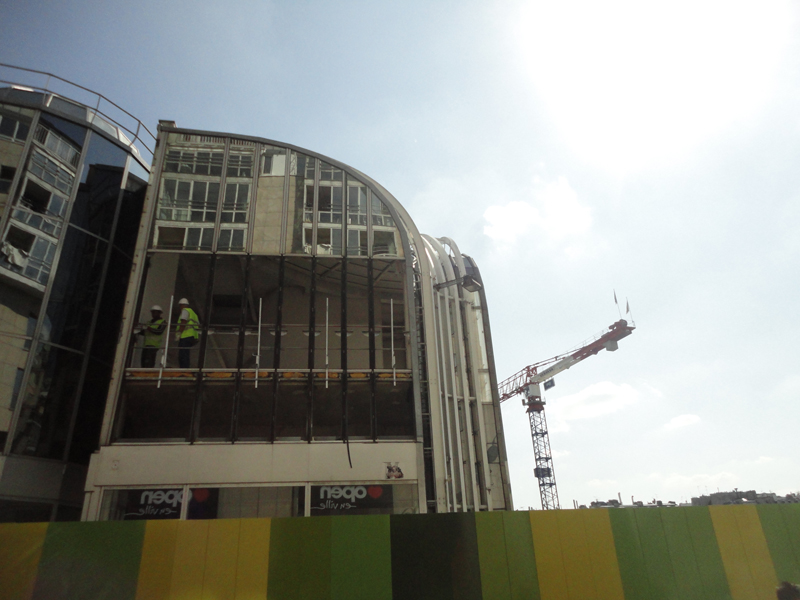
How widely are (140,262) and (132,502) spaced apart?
731 centimetres

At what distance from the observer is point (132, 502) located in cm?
1290

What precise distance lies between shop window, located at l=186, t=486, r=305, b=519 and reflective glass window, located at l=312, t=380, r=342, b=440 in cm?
179

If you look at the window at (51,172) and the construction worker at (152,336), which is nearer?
the construction worker at (152,336)

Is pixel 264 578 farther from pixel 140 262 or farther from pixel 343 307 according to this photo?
pixel 140 262

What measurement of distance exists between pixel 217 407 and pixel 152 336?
3.01 meters

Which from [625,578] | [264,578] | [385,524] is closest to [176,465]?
[264,578]

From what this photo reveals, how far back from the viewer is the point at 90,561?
662 cm

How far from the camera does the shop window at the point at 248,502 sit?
13117 mm

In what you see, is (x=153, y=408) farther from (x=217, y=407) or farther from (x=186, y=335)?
(x=186, y=335)

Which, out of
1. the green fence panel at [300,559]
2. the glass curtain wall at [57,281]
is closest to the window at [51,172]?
the glass curtain wall at [57,281]

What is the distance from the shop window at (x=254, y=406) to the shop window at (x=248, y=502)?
1.54 metres

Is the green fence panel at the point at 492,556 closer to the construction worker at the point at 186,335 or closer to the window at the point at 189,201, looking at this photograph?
the construction worker at the point at 186,335

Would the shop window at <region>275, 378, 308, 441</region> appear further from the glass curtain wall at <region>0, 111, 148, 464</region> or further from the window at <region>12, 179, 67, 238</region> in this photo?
the window at <region>12, 179, 67, 238</region>

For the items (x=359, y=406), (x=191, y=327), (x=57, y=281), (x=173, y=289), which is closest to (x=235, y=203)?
(x=173, y=289)
